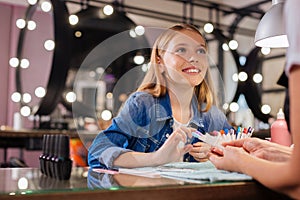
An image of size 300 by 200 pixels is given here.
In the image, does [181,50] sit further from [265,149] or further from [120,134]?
[265,149]

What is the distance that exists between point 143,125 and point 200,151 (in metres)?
0.27

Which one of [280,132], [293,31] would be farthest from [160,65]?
[293,31]

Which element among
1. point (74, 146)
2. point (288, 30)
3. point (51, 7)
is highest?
point (51, 7)

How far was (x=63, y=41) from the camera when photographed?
3.18 m

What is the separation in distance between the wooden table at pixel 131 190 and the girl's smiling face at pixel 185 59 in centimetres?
63

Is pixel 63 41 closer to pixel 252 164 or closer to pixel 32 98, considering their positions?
pixel 32 98

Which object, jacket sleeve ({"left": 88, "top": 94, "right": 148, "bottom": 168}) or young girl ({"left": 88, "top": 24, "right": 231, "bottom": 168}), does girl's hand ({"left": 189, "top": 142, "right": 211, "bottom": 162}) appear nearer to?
young girl ({"left": 88, "top": 24, "right": 231, "bottom": 168})

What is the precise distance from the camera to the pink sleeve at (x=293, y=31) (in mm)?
670

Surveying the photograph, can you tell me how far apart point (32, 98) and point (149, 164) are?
3.22 metres

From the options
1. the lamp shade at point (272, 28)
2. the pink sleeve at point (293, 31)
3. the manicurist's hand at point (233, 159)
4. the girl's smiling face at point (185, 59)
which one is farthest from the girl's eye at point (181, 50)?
the pink sleeve at point (293, 31)

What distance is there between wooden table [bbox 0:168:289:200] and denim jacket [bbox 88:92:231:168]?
1.58 feet

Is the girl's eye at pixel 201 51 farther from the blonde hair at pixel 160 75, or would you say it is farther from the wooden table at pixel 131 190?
the wooden table at pixel 131 190

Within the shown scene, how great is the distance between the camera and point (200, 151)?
3.92 ft

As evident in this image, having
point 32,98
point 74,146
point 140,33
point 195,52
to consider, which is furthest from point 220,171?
point 32,98
